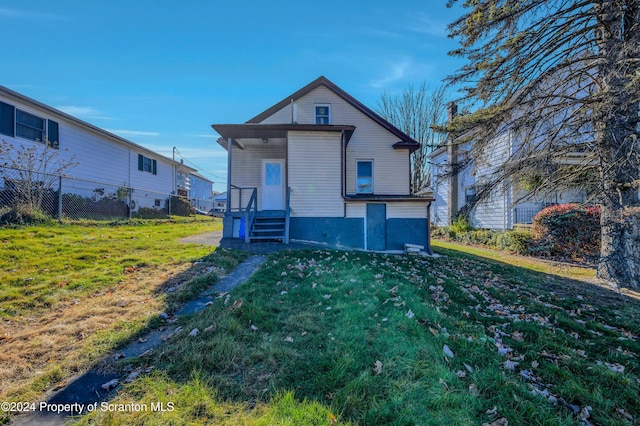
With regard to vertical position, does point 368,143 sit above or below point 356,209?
above

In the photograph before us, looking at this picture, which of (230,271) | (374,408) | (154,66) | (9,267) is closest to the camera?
(374,408)

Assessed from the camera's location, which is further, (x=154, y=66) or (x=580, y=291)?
(x=154, y=66)

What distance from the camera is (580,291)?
612 cm

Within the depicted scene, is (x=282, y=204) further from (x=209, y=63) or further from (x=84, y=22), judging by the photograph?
(x=84, y=22)

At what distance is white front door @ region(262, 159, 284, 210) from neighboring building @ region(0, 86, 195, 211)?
6848 millimetres

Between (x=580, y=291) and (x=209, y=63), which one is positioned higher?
(x=209, y=63)

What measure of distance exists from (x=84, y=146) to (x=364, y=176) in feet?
49.4

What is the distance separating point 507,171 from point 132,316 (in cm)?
835

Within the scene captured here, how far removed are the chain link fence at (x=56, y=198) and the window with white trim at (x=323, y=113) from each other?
10.4 meters

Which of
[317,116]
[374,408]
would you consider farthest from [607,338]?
[317,116]

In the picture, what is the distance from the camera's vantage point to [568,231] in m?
10.5

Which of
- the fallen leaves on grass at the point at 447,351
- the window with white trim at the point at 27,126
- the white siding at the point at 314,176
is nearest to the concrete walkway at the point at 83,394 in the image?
the fallen leaves on grass at the point at 447,351

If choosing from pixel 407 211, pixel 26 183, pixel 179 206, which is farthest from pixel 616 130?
pixel 179 206

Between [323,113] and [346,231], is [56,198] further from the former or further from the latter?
[323,113]
